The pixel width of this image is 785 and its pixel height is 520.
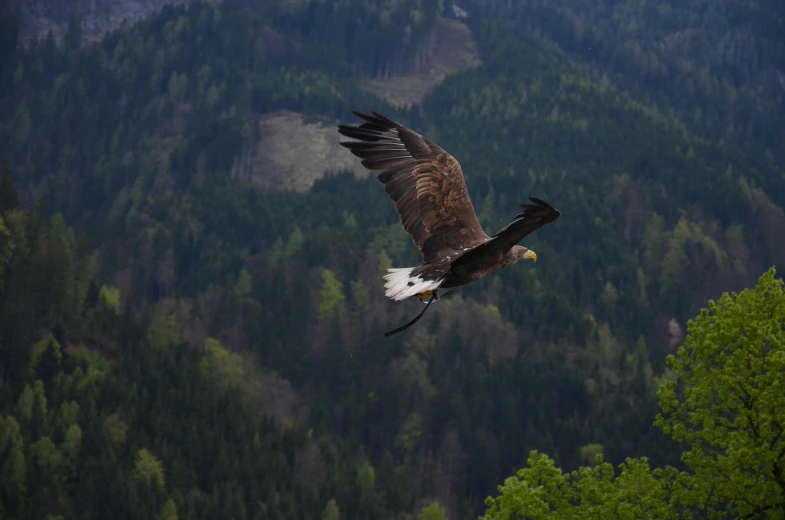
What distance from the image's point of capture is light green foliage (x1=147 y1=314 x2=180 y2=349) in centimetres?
11856


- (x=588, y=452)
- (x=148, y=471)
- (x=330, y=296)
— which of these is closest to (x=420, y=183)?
(x=148, y=471)

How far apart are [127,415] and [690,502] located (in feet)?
264

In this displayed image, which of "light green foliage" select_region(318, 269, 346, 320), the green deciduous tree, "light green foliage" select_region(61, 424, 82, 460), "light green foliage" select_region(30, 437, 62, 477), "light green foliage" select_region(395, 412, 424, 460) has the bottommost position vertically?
"light green foliage" select_region(318, 269, 346, 320)

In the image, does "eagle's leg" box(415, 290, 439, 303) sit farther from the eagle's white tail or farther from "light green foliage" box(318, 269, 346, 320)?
"light green foliage" box(318, 269, 346, 320)

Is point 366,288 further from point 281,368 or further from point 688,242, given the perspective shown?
point 688,242

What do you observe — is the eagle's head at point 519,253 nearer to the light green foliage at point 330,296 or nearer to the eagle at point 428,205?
the eagle at point 428,205

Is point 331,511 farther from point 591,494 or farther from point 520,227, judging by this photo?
point 520,227

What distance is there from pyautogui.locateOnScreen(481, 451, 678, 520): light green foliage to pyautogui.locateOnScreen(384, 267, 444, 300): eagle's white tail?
969cm

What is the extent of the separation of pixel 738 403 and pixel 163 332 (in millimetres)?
98775

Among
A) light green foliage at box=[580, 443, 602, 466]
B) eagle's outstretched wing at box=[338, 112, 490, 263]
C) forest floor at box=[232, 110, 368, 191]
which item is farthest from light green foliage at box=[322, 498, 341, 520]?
forest floor at box=[232, 110, 368, 191]

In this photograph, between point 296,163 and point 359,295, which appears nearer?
point 359,295

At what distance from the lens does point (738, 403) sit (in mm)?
27594

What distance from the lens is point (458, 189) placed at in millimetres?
22766

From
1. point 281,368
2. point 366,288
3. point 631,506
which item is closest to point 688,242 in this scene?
point 366,288
